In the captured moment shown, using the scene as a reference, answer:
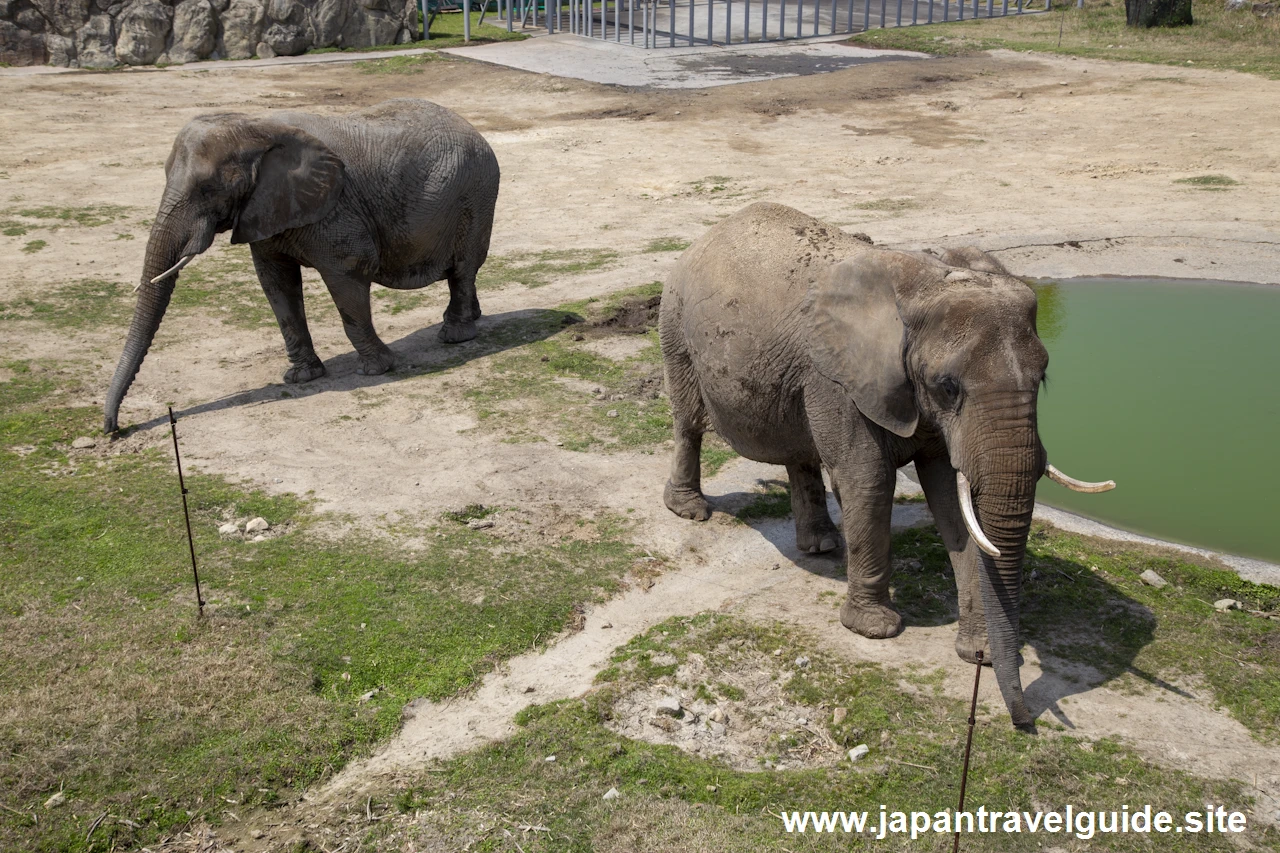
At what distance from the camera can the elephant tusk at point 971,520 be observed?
588 centimetres

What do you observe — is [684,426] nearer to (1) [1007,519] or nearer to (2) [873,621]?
(2) [873,621]

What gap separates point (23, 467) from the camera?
10.0 metres

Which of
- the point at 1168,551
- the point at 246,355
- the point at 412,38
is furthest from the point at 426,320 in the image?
the point at 412,38

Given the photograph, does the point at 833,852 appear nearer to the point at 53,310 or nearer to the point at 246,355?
the point at 246,355

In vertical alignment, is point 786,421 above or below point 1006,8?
below

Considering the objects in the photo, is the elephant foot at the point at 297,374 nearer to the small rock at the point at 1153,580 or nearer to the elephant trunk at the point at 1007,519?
the elephant trunk at the point at 1007,519

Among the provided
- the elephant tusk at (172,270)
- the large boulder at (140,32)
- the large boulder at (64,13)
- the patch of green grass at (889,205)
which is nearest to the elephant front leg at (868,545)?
the elephant tusk at (172,270)

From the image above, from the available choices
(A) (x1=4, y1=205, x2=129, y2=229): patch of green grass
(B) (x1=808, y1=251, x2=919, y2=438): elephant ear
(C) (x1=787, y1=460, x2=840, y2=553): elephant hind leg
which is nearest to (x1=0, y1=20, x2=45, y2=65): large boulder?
(A) (x1=4, y1=205, x2=129, y2=229): patch of green grass

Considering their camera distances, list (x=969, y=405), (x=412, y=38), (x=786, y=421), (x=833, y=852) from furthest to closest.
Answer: (x=412, y=38)
(x=786, y=421)
(x=969, y=405)
(x=833, y=852)

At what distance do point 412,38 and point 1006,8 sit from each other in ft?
63.2

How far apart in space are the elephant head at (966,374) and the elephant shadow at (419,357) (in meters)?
6.45

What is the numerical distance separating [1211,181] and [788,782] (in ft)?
51.6

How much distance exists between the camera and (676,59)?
1286 inches

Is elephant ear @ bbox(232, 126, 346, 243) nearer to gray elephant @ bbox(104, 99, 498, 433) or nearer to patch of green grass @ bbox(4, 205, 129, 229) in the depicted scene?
gray elephant @ bbox(104, 99, 498, 433)
